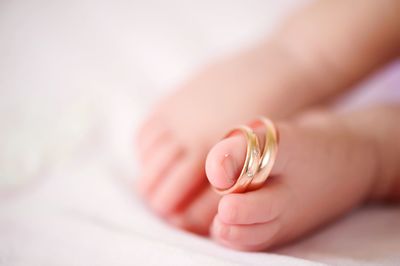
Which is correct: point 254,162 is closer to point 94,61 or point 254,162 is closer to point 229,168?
point 229,168

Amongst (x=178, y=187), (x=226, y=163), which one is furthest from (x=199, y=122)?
(x=226, y=163)

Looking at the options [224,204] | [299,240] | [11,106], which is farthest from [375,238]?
[11,106]

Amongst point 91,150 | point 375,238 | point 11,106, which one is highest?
point 11,106

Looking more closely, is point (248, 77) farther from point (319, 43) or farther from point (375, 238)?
point (375, 238)

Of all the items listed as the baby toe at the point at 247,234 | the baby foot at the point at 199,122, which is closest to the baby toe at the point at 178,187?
the baby foot at the point at 199,122

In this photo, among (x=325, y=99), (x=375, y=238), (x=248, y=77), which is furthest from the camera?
(x=325, y=99)

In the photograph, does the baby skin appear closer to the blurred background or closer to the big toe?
the big toe

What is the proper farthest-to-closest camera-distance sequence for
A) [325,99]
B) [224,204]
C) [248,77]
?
1. [325,99]
2. [248,77]
3. [224,204]
